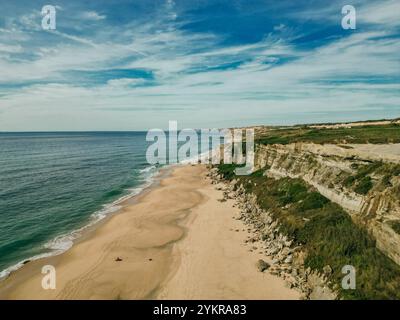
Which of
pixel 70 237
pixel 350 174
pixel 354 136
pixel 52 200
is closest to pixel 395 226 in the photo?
pixel 350 174

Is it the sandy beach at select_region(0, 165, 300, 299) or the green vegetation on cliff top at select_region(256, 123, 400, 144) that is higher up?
the green vegetation on cliff top at select_region(256, 123, 400, 144)

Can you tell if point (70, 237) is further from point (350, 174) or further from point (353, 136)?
point (353, 136)

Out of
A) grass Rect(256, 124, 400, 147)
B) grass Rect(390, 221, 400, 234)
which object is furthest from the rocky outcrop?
grass Rect(256, 124, 400, 147)

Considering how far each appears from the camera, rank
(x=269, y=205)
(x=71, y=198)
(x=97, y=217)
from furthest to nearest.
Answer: (x=71, y=198) → (x=97, y=217) → (x=269, y=205)

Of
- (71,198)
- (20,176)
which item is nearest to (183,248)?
(71,198)

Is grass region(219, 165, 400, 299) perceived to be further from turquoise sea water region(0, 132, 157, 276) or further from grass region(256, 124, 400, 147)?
turquoise sea water region(0, 132, 157, 276)

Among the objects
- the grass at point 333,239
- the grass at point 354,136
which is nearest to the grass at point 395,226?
the grass at point 333,239
